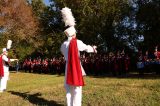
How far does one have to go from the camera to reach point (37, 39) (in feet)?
183

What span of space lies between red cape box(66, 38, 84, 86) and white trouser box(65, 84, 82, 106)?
0.60ft

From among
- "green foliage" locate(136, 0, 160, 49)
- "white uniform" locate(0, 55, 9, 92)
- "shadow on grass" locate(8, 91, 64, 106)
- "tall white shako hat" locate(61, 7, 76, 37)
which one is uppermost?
"green foliage" locate(136, 0, 160, 49)

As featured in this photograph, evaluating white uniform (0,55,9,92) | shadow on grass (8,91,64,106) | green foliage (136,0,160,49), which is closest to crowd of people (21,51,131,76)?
green foliage (136,0,160,49)

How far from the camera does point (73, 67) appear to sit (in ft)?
33.9

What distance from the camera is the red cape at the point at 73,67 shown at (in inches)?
400

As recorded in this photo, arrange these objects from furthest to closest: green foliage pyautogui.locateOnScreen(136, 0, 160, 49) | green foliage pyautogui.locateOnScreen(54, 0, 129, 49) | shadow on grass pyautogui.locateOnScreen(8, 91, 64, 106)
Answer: green foliage pyautogui.locateOnScreen(54, 0, 129, 49) < green foliage pyautogui.locateOnScreen(136, 0, 160, 49) < shadow on grass pyautogui.locateOnScreen(8, 91, 64, 106)

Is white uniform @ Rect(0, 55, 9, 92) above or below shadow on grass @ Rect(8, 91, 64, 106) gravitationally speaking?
above

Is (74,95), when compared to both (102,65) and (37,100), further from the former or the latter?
(102,65)

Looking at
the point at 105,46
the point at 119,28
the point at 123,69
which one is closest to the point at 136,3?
the point at 119,28

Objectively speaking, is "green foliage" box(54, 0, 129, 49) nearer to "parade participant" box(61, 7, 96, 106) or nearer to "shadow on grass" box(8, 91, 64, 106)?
"shadow on grass" box(8, 91, 64, 106)

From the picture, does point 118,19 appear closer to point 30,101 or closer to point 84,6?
point 84,6

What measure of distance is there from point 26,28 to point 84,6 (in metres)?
8.84

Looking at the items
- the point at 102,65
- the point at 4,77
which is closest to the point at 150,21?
the point at 102,65

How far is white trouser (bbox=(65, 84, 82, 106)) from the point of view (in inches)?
Result: 397
